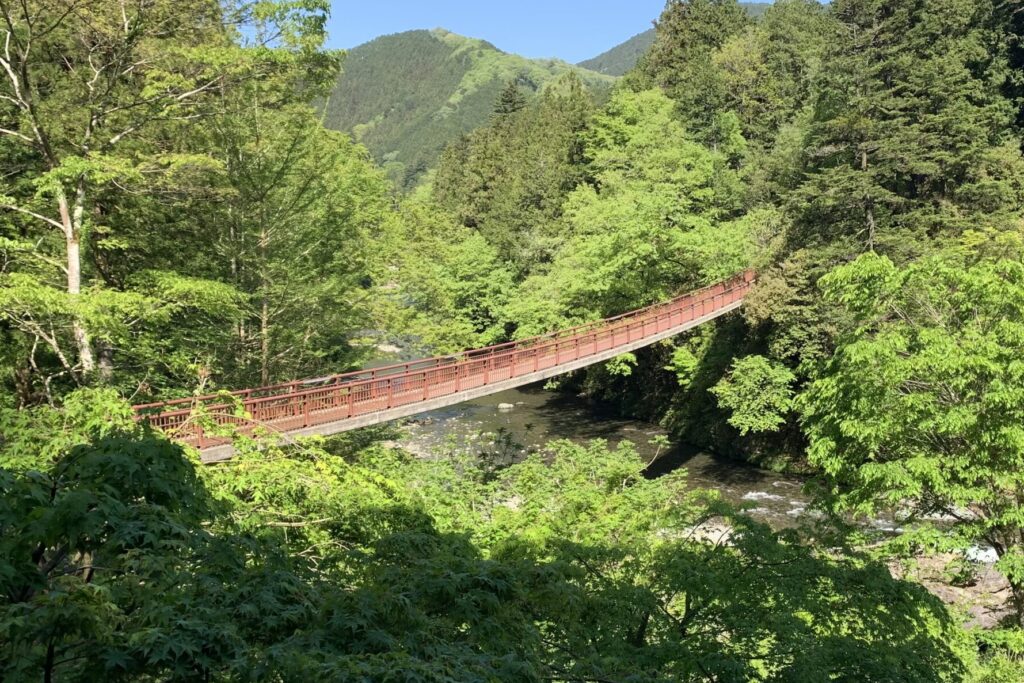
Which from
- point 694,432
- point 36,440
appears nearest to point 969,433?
point 36,440

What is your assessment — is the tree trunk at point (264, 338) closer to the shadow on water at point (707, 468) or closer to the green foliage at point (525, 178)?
the shadow on water at point (707, 468)

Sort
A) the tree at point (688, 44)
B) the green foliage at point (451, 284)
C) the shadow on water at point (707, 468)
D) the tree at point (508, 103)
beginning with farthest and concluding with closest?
1. the tree at point (508, 103)
2. the tree at point (688, 44)
3. the green foliage at point (451, 284)
4. the shadow on water at point (707, 468)

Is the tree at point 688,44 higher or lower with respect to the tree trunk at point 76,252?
higher

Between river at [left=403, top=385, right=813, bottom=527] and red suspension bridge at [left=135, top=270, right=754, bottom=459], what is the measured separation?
1.58 m

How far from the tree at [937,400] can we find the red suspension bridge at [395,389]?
7.38 metres

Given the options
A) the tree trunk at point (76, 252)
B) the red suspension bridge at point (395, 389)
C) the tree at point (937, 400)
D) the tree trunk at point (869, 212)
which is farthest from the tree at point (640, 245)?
the tree trunk at point (76, 252)

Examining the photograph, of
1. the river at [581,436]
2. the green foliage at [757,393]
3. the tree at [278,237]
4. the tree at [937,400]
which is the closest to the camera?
the tree at [937,400]

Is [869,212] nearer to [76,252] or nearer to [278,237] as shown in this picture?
[278,237]

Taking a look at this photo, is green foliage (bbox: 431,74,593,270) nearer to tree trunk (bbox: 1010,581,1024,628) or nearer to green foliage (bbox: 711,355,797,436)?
green foliage (bbox: 711,355,797,436)

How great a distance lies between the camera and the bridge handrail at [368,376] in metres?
8.95

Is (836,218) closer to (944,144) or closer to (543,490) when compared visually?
(944,144)

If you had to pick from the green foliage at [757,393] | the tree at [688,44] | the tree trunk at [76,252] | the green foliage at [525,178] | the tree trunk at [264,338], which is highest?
the tree at [688,44]

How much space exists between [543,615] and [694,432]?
2042 centimetres

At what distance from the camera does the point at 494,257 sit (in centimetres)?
3419
